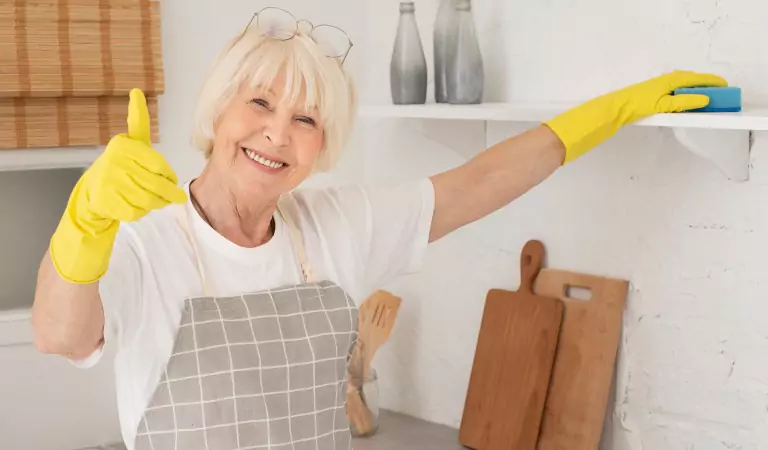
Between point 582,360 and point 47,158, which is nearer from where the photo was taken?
point 582,360

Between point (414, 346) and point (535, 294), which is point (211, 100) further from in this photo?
point (414, 346)

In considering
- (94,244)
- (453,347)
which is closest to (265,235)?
(94,244)

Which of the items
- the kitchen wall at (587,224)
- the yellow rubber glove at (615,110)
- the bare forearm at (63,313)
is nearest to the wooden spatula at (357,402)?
the kitchen wall at (587,224)

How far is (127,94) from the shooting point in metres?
1.87

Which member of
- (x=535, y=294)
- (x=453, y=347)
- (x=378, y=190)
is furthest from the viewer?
(x=453, y=347)

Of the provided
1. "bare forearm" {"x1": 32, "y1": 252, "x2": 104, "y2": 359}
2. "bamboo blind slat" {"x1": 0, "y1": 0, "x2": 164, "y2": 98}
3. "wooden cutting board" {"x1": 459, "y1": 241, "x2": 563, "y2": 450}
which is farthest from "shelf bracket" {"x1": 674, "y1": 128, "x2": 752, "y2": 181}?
"bamboo blind slat" {"x1": 0, "y1": 0, "x2": 164, "y2": 98}

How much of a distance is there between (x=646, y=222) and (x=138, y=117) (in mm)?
918

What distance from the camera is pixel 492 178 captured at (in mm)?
1439

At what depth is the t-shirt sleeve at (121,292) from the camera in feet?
3.57

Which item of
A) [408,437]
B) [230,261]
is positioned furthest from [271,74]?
[408,437]

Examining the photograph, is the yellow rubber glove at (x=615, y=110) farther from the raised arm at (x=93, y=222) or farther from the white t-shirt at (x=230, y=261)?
the raised arm at (x=93, y=222)

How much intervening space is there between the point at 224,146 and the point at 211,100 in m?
0.06

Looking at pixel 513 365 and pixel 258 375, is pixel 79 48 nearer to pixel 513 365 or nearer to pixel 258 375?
pixel 258 375

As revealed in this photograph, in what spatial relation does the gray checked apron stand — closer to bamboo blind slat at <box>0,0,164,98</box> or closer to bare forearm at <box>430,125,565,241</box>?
bare forearm at <box>430,125,565,241</box>
